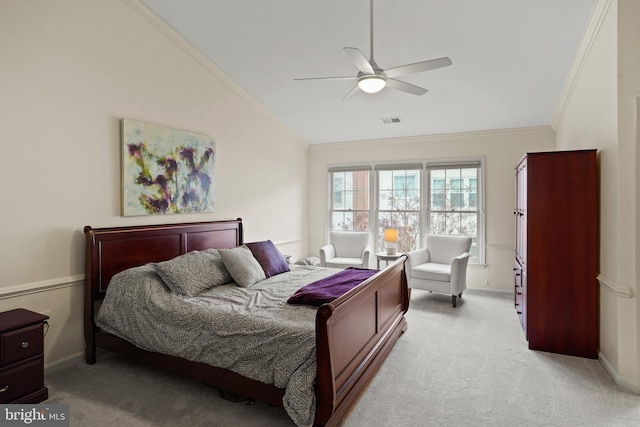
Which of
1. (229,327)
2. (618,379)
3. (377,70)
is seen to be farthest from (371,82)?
(618,379)

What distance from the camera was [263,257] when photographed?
396 centimetres

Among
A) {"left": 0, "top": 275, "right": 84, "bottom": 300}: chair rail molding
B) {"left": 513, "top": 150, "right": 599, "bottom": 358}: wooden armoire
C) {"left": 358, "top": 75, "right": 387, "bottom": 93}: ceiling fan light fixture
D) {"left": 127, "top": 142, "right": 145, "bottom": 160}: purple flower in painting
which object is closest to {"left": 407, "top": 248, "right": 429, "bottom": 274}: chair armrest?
{"left": 513, "top": 150, "right": 599, "bottom": 358}: wooden armoire

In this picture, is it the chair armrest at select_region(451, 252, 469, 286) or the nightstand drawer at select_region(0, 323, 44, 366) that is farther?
the chair armrest at select_region(451, 252, 469, 286)

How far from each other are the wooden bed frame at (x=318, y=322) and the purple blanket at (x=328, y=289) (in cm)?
24

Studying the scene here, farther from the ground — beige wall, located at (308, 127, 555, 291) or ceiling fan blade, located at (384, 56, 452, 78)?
ceiling fan blade, located at (384, 56, 452, 78)

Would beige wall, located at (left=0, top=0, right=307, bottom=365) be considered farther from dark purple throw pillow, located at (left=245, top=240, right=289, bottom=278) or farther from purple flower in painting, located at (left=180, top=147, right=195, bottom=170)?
dark purple throw pillow, located at (left=245, top=240, right=289, bottom=278)

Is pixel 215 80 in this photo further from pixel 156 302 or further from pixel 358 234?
pixel 358 234

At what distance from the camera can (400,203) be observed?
20.7 feet

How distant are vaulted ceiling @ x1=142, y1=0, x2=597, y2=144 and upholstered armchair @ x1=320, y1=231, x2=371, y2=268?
82.5 inches

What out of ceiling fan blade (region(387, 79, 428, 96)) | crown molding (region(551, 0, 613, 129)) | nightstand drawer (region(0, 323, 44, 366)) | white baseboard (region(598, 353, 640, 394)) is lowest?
white baseboard (region(598, 353, 640, 394))

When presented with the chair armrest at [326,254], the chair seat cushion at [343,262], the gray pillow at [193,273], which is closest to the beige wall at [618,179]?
the chair seat cushion at [343,262]

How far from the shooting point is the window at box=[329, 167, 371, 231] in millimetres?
6598

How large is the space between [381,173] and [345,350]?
4466 mm

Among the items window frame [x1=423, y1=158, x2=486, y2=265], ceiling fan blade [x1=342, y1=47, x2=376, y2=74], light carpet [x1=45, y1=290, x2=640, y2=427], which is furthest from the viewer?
window frame [x1=423, y1=158, x2=486, y2=265]
